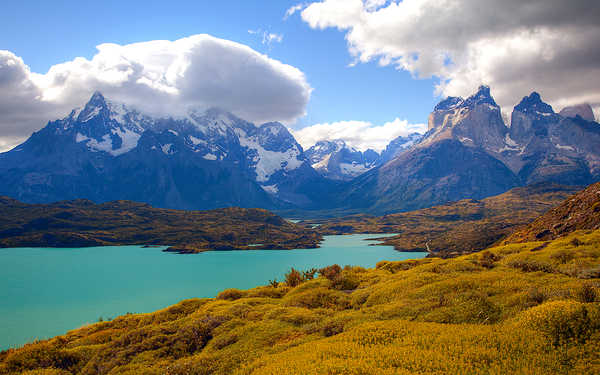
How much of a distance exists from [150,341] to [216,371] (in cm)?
710

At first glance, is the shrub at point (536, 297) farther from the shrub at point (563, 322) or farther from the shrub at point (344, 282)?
the shrub at point (344, 282)

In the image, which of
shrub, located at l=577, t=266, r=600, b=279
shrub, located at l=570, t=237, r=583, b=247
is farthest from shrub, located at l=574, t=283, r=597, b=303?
shrub, located at l=570, t=237, r=583, b=247

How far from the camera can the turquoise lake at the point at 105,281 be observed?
7900cm

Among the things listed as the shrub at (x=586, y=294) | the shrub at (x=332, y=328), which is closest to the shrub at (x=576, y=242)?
the shrub at (x=586, y=294)

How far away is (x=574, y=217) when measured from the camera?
5731 centimetres

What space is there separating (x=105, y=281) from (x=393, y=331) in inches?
5082

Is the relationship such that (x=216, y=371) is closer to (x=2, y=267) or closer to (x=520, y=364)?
(x=520, y=364)

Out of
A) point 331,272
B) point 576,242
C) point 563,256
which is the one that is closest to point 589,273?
point 563,256

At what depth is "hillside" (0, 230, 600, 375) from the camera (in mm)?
13141

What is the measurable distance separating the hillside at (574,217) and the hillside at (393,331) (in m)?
27.4

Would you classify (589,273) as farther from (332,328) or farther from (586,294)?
(332,328)

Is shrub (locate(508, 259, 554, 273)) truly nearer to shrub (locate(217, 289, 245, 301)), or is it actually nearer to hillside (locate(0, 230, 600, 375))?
hillside (locate(0, 230, 600, 375))

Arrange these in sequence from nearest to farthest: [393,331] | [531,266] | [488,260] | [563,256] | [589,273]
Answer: [393,331]
[589,273]
[531,266]
[563,256]
[488,260]

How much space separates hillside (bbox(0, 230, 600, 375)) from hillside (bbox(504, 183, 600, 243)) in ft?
90.0
